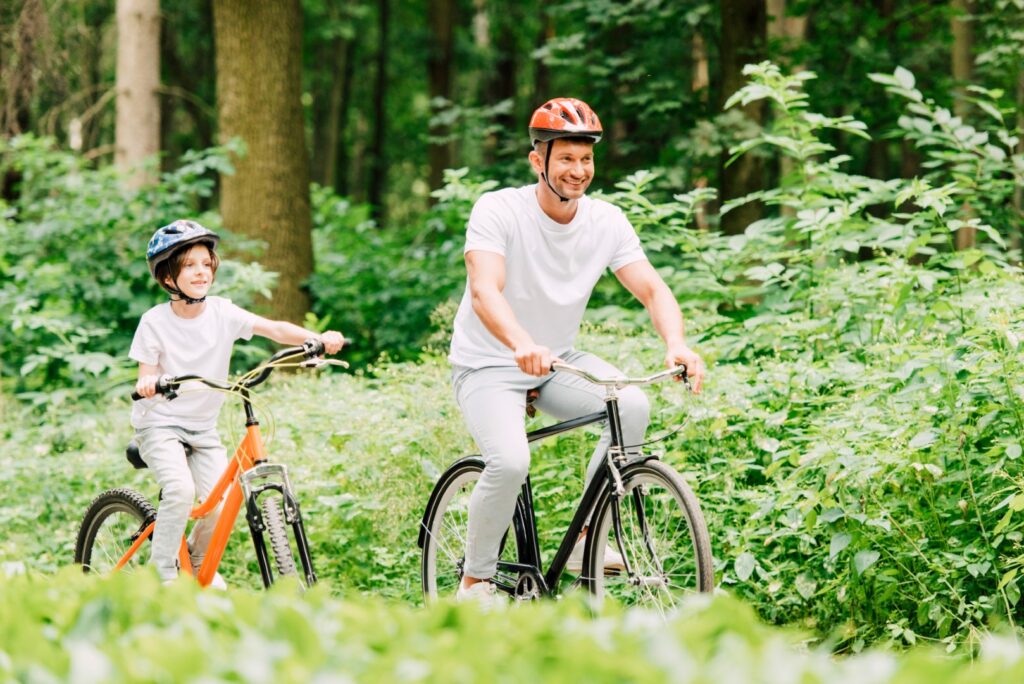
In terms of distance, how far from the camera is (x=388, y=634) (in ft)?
7.64

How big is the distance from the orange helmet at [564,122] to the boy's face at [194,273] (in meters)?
1.60

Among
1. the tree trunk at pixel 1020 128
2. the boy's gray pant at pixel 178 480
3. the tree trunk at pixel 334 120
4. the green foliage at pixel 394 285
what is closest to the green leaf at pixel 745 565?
the boy's gray pant at pixel 178 480

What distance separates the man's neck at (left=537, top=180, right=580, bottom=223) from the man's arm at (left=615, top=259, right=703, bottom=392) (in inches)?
13.6

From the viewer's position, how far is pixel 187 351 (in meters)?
5.27

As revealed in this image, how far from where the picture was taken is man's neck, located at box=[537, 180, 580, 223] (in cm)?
468

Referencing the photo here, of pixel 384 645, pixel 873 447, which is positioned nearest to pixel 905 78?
pixel 873 447

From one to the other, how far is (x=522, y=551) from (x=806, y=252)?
10.9ft

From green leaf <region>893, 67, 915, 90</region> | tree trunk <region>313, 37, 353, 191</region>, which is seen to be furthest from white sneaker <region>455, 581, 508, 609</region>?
tree trunk <region>313, 37, 353, 191</region>

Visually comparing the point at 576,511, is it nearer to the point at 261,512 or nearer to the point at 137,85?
the point at 261,512

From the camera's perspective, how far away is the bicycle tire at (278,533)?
4844mm

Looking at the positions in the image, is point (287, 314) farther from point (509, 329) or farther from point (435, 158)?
point (435, 158)

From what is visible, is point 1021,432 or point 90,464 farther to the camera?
point 90,464

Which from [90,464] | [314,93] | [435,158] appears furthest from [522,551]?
[314,93]

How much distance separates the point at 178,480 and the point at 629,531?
2.07 metres
